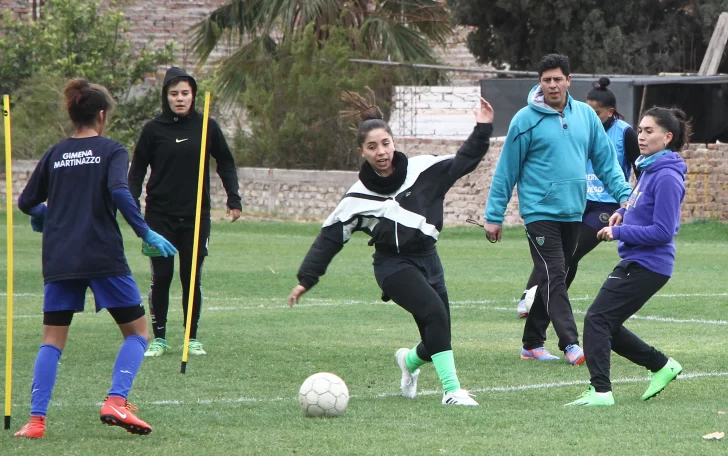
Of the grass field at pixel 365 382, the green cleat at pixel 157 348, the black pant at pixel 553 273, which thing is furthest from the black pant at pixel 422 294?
the green cleat at pixel 157 348

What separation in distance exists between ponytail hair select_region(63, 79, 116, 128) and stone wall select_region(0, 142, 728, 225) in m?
19.8

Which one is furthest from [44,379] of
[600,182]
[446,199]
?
[446,199]

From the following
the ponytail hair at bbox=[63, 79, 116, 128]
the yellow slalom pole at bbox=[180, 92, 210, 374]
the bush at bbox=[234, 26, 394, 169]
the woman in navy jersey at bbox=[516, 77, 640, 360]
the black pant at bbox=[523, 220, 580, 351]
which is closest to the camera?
the ponytail hair at bbox=[63, 79, 116, 128]

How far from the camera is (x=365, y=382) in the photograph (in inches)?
318

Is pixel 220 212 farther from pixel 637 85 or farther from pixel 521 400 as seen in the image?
pixel 521 400

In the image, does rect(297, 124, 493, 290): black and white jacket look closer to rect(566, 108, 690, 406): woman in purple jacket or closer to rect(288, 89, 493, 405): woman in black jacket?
rect(288, 89, 493, 405): woman in black jacket

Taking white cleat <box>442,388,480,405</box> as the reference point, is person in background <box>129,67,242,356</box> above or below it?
above

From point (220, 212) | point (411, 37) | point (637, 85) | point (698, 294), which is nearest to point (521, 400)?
point (698, 294)

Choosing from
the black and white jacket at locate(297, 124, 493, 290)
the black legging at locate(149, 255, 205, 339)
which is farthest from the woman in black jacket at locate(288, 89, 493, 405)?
the black legging at locate(149, 255, 205, 339)

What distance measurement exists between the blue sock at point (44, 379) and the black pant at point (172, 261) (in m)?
2.97

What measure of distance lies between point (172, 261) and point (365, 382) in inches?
82.7

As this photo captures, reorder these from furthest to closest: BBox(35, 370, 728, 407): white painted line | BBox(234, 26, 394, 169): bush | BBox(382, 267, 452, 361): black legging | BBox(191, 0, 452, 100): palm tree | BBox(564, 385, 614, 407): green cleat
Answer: BBox(191, 0, 452, 100): palm tree, BBox(234, 26, 394, 169): bush, BBox(35, 370, 728, 407): white painted line, BBox(382, 267, 452, 361): black legging, BBox(564, 385, 614, 407): green cleat

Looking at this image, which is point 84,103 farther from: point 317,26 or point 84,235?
point 317,26

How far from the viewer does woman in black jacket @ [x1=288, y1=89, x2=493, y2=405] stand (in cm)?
706
